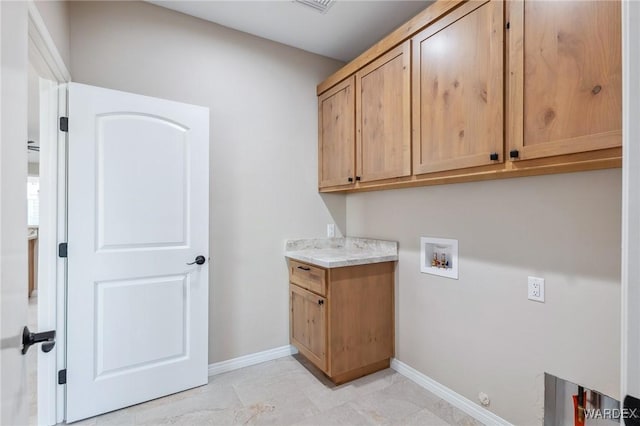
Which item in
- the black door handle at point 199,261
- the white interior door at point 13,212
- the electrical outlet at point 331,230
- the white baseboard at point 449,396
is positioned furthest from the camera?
the electrical outlet at point 331,230

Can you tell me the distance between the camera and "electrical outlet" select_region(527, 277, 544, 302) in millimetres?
1597

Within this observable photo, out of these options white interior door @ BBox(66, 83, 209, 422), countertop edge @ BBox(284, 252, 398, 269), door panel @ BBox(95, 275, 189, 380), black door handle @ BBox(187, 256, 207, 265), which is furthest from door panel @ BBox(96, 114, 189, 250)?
countertop edge @ BBox(284, 252, 398, 269)

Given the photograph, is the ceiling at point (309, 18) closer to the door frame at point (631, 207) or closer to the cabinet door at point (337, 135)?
the cabinet door at point (337, 135)

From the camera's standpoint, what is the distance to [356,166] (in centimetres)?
245

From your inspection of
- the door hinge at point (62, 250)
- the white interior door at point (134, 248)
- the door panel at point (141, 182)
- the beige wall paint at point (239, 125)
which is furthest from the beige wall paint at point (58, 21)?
the door hinge at point (62, 250)

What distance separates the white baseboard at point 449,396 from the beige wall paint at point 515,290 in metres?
0.04

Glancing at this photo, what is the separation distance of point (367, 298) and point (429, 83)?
155 centimetres

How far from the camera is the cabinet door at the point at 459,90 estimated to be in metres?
1.50

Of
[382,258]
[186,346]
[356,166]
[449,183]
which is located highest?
[356,166]

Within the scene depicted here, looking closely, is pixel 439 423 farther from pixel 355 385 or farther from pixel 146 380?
pixel 146 380

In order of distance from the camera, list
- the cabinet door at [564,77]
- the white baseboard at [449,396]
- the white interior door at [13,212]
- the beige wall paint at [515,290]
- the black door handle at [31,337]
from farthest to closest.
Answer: the white baseboard at [449,396] → the beige wall paint at [515,290] → the cabinet door at [564,77] → the black door handle at [31,337] → the white interior door at [13,212]

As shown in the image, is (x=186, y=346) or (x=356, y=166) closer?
(x=186, y=346)

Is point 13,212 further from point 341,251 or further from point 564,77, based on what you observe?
point 341,251

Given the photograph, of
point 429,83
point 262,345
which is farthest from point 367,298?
point 429,83
